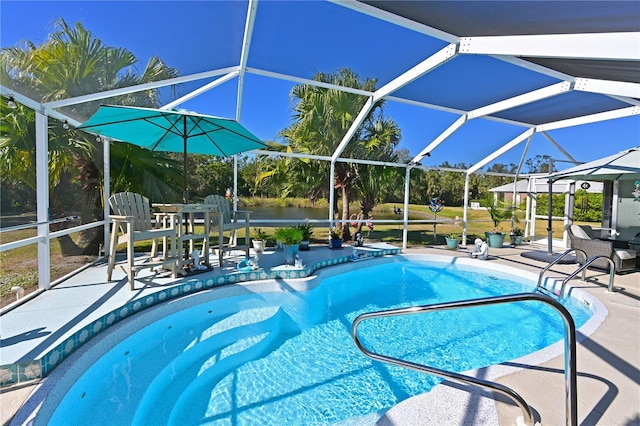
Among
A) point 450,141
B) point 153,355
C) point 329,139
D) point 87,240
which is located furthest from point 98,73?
point 450,141

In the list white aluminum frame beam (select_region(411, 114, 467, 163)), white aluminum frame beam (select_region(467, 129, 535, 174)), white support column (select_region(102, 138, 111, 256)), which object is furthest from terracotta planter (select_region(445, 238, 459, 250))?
white support column (select_region(102, 138, 111, 256))

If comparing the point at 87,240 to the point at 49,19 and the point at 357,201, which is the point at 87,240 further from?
the point at 357,201

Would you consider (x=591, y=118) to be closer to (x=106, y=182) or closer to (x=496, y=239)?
(x=496, y=239)

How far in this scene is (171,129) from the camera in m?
5.43

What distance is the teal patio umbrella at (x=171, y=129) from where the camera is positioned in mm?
4434

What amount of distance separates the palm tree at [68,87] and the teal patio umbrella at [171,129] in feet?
2.15

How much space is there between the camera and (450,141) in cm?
962

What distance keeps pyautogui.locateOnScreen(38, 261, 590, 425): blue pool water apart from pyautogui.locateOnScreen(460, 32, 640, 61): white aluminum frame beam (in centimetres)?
348

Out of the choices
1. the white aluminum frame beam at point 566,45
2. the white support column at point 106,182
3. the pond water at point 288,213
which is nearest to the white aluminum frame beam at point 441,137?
the pond water at point 288,213

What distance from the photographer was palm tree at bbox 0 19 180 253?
4070 mm

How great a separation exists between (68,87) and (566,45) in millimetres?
6324

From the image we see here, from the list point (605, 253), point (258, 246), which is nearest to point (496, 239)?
point (605, 253)

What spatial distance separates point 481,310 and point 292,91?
7.19 meters

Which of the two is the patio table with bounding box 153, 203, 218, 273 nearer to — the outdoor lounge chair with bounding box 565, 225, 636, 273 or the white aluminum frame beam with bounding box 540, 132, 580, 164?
the outdoor lounge chair with bounding box 565, 225, 636, 273
